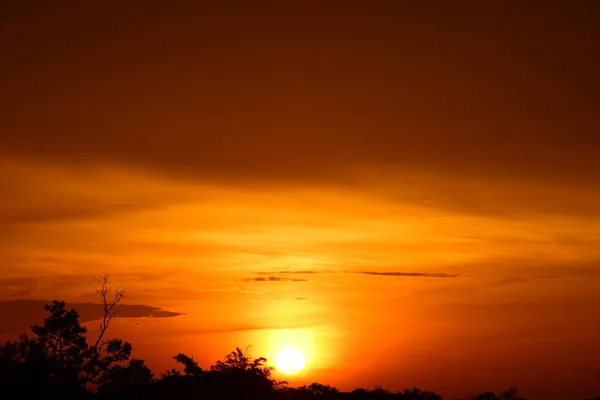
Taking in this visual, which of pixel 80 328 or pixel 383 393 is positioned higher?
pixel 80 328

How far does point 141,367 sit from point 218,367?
869cm

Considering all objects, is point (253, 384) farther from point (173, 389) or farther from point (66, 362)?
point (66, 362)

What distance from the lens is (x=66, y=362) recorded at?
→ 6962cm

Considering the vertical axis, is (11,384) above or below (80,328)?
below

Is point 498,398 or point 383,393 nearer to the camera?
point 383,393

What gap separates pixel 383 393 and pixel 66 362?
1072 inches

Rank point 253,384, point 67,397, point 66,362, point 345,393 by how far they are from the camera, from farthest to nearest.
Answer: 1. point 66,362
2. point 345,393
3. point 253,384
4. point 67,397

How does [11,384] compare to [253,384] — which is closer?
[11,384]

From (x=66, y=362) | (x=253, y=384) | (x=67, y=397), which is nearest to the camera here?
(x=67, y=397)

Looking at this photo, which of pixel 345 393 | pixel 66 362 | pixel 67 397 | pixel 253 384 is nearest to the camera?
pixel 67 397

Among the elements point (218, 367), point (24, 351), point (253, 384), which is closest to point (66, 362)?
point (24, 351)

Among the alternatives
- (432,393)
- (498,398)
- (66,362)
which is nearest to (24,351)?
(66,362)

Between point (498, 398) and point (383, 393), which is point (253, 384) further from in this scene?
point (498, 398)

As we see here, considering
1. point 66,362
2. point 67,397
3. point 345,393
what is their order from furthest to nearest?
point 66,362 < point 345,393 < point 67,397
